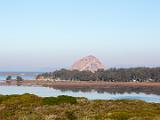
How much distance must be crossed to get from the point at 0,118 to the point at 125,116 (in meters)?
8.46

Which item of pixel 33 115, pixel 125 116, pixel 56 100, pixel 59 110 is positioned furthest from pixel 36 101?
pixel 125 116

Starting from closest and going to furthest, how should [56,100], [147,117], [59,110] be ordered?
[147,117], [59,110], [56,100]

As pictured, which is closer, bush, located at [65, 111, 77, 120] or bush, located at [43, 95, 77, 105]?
bush, located at [65, 111, 77, 120]

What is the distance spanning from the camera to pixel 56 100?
126 feet

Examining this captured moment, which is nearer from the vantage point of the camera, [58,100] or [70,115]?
[70,115]

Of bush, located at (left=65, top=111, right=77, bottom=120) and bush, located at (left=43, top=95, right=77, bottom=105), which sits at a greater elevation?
bush, located at (left=43, top=95, right=77, bottom=105)

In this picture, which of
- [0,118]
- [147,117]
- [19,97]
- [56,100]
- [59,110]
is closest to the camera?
[147,117]

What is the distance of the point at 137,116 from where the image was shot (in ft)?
81.3

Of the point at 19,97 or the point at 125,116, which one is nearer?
the point at 125,116

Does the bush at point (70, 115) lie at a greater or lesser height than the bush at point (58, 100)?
lesser

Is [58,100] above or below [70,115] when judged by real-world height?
above

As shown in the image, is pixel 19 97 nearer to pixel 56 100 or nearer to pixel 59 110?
pixel 56 100

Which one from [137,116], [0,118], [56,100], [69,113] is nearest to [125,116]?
[137,116]

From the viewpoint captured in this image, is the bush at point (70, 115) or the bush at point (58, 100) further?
the bush at point (58, 100)
